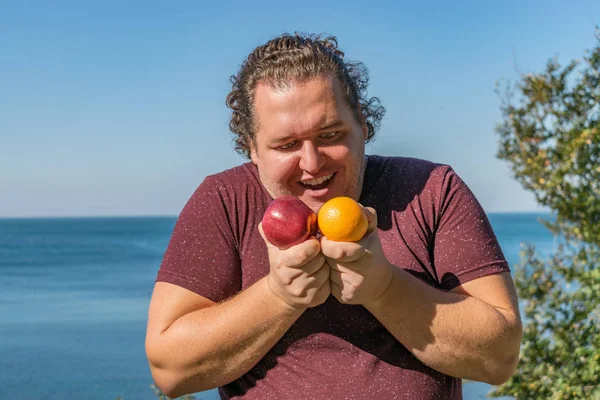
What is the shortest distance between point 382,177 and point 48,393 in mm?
10402

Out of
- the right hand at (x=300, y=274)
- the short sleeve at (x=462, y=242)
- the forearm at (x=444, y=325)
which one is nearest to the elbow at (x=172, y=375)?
the right hand at (x=300, y=274)

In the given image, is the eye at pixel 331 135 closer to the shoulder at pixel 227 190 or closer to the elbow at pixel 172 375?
the shoulder at pixel 227 190

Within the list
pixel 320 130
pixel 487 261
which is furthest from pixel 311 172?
pixel 487 261

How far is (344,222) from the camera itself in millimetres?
1699

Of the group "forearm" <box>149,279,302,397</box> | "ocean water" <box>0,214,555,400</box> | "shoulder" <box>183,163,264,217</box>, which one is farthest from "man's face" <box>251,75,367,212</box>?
"ocean water" <box>0,214,555,400</box>

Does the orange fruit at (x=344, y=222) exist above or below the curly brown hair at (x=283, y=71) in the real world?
below

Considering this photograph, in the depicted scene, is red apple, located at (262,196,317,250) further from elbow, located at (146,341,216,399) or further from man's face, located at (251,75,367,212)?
elbow, located at (146,341,216,399)

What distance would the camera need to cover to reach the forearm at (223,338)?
1.82m

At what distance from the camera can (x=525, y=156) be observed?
5.22 metres

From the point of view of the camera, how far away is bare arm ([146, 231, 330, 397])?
5.61 feet

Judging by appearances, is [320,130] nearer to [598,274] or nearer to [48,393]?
[598,274]

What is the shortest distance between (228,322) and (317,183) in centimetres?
45

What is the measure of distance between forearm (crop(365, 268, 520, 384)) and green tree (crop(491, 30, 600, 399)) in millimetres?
2776

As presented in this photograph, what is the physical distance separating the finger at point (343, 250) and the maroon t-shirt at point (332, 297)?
0.35 meters
